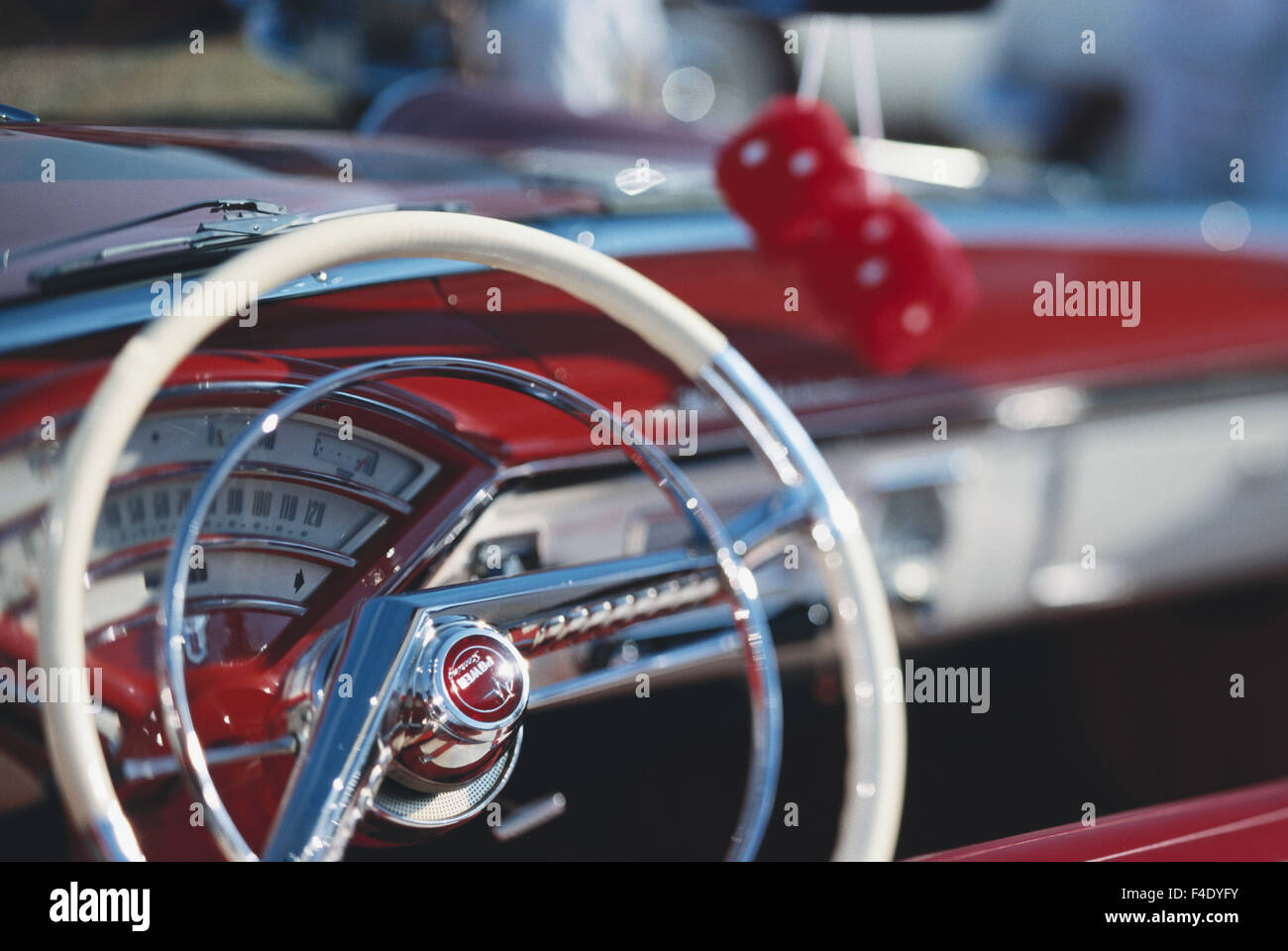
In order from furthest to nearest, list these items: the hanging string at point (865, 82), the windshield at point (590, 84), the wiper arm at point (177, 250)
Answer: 1. the hanging string at point (865, 82)
2. the windshield at point (590, 84)
3. the wiper arm at point (177, 250)

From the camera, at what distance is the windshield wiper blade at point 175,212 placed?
3.79ft

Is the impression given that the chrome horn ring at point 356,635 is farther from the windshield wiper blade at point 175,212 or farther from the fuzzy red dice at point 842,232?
the fuzzy red dice at point 842,232

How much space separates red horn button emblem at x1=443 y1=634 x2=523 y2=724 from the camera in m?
0.95

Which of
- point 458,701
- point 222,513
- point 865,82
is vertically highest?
point 865,82

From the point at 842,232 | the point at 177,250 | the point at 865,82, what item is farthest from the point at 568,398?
the point at 865,82

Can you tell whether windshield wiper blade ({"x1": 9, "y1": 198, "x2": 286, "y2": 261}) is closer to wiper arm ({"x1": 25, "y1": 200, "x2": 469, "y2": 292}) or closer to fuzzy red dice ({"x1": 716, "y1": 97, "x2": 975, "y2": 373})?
wiper arm ({"x1": 25, "y1": 200, "x2": 469, "y2": 292})

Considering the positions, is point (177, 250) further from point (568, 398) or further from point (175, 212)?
point (568, 398)

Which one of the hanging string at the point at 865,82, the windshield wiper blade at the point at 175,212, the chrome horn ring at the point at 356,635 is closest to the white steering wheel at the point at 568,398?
the chrome horn ring at the point at 356,635

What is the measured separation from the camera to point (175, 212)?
1247 millimetres

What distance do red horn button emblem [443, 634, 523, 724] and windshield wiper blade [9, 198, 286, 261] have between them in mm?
529

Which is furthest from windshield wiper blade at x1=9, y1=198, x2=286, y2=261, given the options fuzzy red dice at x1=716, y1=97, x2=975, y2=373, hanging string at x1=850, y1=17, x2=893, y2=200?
hanging string at x1=850, y1=17, x2=893, y2=200

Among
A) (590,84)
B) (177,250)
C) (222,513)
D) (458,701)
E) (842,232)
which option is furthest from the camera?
(590,84)

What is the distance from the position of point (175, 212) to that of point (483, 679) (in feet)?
1.92

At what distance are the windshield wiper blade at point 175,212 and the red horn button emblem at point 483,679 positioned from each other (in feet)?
1.74
